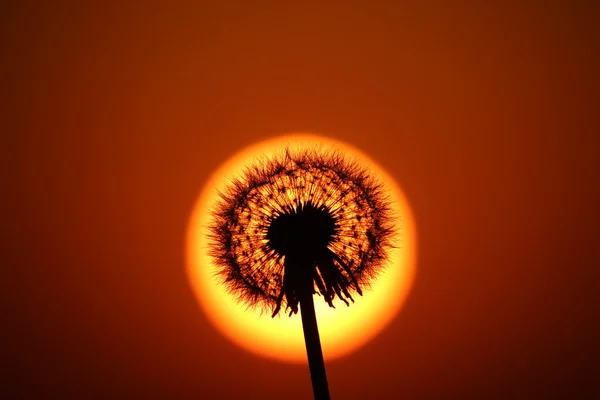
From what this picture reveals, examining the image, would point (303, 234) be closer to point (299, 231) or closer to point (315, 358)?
point (299, 231)

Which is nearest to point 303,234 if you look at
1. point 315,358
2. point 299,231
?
point 299,231

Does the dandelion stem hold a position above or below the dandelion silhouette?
below

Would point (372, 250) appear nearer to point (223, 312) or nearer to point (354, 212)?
point (354, 212)

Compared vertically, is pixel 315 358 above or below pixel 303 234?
below

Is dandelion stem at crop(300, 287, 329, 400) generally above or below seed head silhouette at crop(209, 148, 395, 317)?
below
